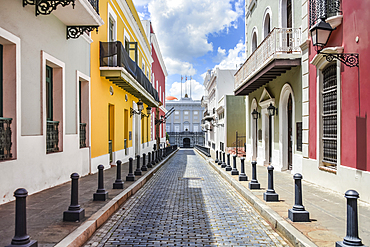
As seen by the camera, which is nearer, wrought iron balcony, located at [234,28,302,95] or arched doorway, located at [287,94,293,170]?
wrought iron balcony, located at [234,28,302,95]

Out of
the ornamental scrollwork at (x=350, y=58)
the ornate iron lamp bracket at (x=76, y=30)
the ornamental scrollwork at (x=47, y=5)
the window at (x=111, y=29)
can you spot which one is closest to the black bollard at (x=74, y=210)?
the ornamental scrollwork at (x=47, y=5)

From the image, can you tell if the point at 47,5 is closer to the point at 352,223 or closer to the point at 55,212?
the point at 55,212

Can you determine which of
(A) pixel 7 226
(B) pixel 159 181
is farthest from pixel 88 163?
(A) pixel 7 226

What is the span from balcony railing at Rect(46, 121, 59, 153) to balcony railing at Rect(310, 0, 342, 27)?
7655 millimetres

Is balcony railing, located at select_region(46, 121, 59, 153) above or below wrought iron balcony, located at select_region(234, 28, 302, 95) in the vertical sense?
below

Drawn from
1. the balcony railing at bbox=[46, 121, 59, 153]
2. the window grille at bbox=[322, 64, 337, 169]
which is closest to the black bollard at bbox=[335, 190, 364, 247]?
the window grille at bbox=[322, 64, 337, 169]

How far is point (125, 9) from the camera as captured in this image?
54.5 feet

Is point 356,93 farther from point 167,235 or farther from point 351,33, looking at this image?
point 167,235

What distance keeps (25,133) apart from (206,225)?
460 cm

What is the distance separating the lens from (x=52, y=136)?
28.1 feet

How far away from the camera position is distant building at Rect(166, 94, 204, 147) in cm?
7706

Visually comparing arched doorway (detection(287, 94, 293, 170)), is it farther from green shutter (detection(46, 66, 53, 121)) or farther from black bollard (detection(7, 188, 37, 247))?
black bollard (detection(7, 188, 37, 247))

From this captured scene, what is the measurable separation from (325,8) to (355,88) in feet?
8.05

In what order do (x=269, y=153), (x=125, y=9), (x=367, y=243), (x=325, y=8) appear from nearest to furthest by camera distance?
(x=367, y=243)
(x=325, y=8)
(x=269, y=153)
(x=125, y=9)
